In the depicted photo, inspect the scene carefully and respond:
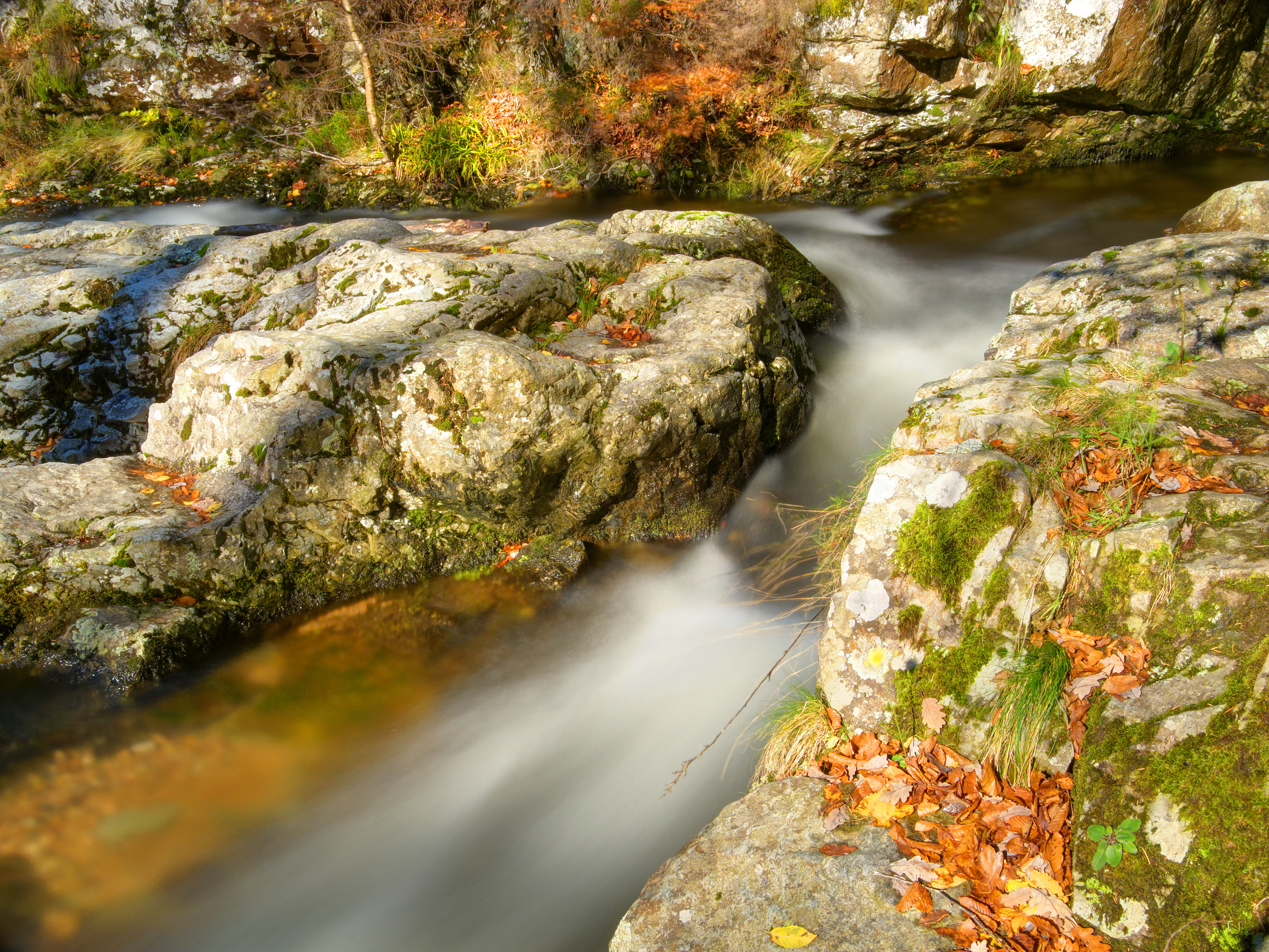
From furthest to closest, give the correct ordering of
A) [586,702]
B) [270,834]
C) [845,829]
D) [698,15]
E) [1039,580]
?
[698,15], [586,702], [270,834], [1039,580], [845,829]

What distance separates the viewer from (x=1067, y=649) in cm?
289

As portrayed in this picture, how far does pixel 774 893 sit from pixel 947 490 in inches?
67.0

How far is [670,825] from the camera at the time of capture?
3.74m

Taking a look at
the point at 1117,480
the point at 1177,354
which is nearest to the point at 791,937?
the point at 1117,480

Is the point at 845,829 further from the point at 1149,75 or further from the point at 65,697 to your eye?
the point at 1149,75

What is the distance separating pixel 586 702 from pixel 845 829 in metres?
1.91

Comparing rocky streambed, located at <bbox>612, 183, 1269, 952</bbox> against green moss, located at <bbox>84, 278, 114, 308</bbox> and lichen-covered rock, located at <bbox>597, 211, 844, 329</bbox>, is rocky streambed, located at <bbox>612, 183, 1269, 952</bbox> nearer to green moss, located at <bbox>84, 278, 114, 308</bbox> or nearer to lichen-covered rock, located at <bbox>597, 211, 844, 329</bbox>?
lichen-covered rock, located at <bbox>597, 211, 844, 329</bbox>

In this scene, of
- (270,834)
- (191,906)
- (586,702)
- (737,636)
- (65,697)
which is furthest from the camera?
(737,636)

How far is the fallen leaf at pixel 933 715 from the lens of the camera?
300 centimetres

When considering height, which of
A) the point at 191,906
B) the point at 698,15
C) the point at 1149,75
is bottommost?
the point at 191,906

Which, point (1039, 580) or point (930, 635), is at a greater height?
point (1039, 580)

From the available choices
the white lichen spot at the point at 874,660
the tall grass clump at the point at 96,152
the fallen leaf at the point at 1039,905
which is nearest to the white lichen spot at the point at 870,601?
the white lichen spot at the point at 874,660

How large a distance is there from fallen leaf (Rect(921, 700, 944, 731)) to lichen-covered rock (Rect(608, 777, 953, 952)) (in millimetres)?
487

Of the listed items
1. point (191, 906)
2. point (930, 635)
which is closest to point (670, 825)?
point (930, 635)
